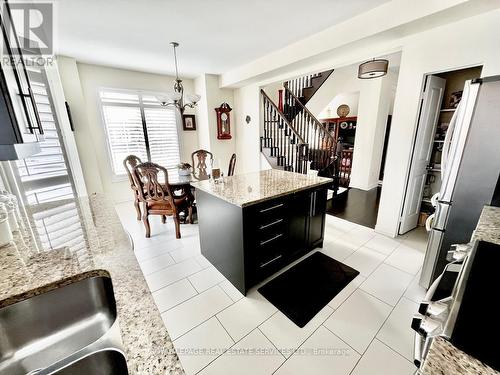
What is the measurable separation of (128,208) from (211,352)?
11.6 feet

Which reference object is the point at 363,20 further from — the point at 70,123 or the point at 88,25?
the point at 70,123

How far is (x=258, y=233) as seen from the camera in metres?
1.78

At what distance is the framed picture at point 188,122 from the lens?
4.91 m

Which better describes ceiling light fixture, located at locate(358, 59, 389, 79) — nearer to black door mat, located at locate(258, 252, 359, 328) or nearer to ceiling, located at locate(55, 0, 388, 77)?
ceiling, located at locate(55, 0, 388, 77)

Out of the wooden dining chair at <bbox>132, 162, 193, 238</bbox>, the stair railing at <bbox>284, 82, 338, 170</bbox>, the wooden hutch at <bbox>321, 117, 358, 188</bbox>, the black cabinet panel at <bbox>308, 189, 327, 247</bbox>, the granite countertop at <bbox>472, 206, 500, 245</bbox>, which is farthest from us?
the wooden hutch at <bbox>321, 117, 358, 188</bbox>

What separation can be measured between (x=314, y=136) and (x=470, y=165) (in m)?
3.30

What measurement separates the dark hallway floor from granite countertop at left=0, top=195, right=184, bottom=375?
11.0 feet

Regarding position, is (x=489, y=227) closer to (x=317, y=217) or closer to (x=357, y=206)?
(x=317, y=217)

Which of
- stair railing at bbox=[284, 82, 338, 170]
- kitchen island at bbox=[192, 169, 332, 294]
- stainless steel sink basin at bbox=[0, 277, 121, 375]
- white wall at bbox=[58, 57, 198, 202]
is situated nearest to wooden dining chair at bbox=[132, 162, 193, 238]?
kitchen island at bbox=[192, 169, 332, 294]

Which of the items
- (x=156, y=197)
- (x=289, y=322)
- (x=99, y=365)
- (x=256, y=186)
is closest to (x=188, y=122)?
(x=156, y=197)

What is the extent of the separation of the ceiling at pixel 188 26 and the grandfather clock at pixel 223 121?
1.20 metres

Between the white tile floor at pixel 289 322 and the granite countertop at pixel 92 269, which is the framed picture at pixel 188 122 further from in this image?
the granite countertop at pixel 92 269

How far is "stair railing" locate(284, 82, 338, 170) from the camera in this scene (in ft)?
14.6

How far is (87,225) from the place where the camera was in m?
1.17
